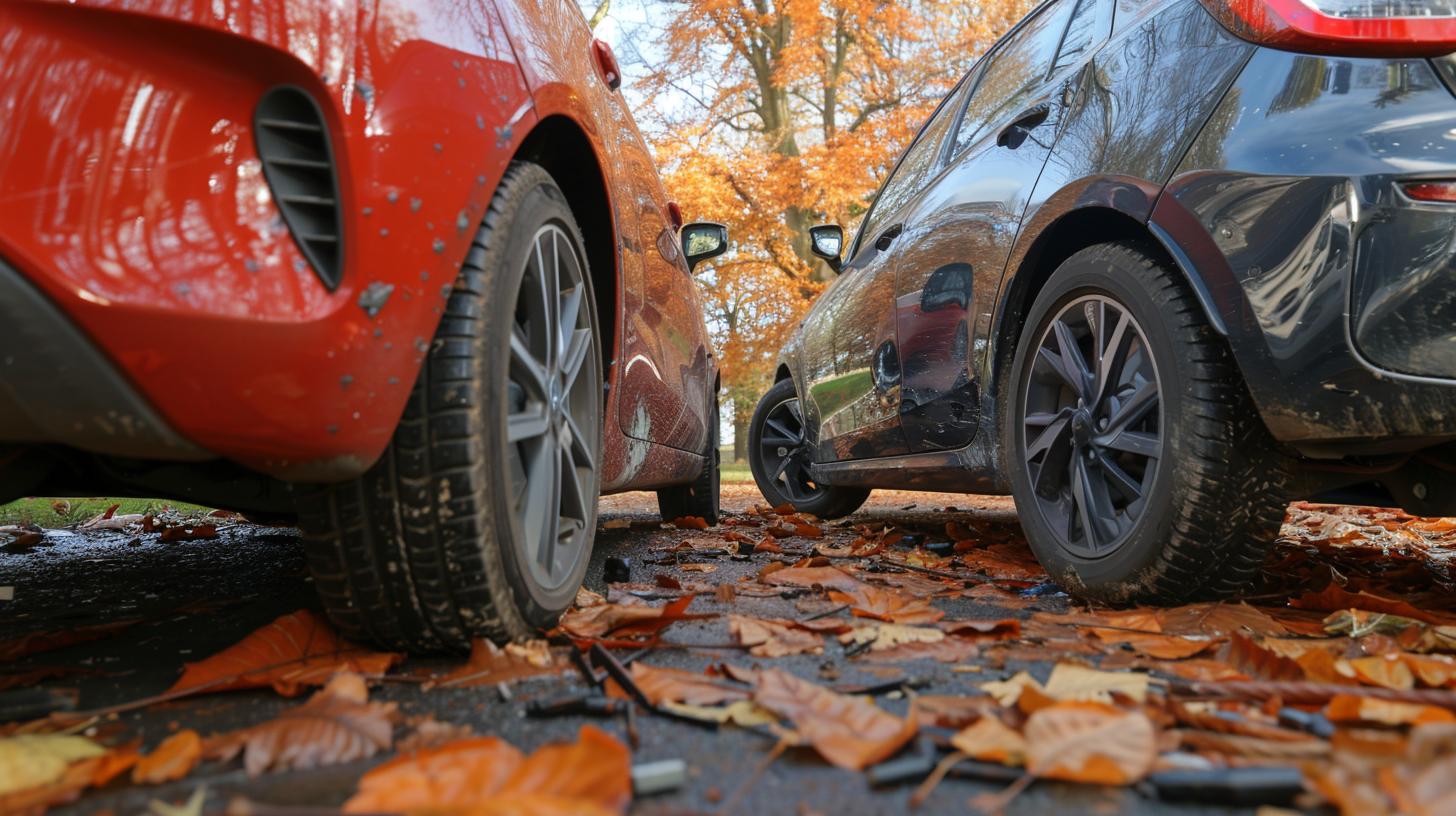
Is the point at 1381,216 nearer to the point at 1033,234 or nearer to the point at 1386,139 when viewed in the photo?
the point at 1386,139

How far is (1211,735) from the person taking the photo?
115cm

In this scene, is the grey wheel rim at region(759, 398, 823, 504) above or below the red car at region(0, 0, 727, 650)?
below

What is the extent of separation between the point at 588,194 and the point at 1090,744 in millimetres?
1691

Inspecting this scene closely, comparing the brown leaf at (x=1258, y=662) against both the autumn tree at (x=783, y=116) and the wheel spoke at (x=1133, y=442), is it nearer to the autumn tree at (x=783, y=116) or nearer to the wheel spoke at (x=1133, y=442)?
the wheel spoke at (x=1133, y=442)

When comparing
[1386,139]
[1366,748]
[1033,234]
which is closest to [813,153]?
[1033,234]

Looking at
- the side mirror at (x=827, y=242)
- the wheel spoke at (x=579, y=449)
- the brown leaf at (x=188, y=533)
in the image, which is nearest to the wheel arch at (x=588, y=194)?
the wheel spoke at (x=579, y=449)

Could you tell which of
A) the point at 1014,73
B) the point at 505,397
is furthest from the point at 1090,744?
the point at 1014,73

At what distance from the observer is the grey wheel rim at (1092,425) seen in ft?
6.72

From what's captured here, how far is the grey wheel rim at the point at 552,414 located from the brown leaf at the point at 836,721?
0.55 metres

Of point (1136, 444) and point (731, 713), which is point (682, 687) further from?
point (1136, 444)

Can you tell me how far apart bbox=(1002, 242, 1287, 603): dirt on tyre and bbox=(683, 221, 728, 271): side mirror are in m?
2.03

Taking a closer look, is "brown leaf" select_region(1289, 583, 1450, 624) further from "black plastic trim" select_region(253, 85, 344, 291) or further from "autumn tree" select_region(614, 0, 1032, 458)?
"autumn tree" select_region(614, 0, 1032, 458)

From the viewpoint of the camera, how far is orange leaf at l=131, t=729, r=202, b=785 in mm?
1083

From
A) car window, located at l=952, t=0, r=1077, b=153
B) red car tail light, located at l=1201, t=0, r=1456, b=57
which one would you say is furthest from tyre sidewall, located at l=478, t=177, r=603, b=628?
car window, located at l=952, t=0, r=1077, b=153
